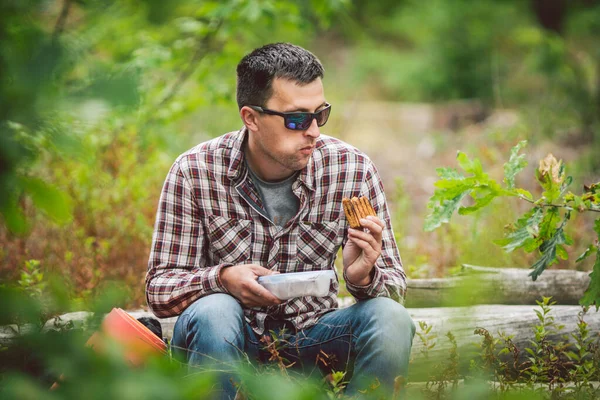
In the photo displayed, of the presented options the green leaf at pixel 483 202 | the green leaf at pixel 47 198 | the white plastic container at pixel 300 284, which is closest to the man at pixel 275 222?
the white plastic container at pixel 300 284

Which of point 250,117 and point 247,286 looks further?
→ point 250,117

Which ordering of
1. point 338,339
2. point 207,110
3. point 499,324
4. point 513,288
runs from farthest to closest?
point 207,110
point 513,288
point 499,324
point 338,339

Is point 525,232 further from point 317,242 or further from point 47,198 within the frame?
point 47,198

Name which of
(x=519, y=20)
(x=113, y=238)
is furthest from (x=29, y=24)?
(x=519, y=20)

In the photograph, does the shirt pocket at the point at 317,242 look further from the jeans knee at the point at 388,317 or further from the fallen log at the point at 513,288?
the fallen log at the point at 513,288

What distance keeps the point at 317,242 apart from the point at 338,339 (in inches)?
15.7

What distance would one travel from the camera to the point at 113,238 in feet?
14.0

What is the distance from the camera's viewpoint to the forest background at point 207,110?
91cm

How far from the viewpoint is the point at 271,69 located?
265 cm

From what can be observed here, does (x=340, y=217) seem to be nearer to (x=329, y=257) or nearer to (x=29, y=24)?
(x=329, y=257)

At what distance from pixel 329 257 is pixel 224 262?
1.44ft

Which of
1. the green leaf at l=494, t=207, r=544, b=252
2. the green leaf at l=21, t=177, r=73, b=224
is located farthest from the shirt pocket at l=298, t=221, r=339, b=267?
the green leaf at l=21, t=177, r=73, b=224

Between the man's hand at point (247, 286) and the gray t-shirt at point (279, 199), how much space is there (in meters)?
0.36

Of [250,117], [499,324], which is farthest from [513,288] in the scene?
[250,117]
